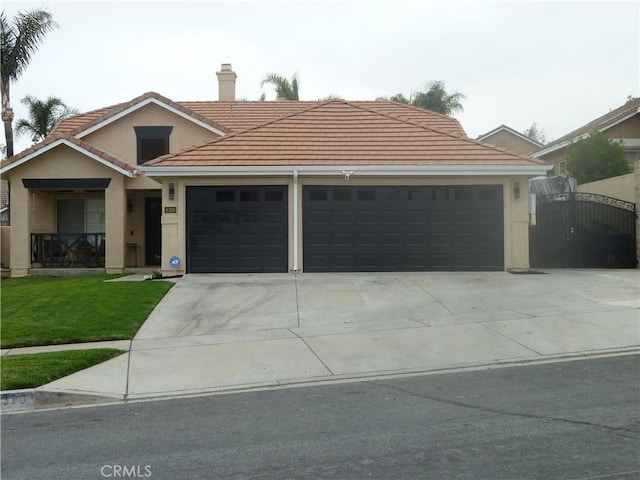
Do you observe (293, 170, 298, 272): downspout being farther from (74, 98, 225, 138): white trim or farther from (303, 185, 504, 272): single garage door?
(74, 98, 225, 138): white trim

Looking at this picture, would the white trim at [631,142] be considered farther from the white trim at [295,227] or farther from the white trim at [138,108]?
the white trim at [138,108]

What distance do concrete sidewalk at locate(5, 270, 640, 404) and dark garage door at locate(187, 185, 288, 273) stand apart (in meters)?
0.97

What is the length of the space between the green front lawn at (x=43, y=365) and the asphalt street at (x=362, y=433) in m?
0.70

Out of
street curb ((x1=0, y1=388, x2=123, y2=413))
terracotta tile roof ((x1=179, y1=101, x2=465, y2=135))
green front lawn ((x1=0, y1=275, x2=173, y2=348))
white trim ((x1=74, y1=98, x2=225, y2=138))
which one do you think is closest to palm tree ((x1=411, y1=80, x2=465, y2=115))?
terracotta tile roof ((x1=179, y1=101, x2=465, y2=135))

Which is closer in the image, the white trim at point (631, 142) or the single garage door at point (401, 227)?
the single garage door at point (401, 227)

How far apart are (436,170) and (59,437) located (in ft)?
36.4

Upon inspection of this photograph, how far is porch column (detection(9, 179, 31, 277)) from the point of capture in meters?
17.3

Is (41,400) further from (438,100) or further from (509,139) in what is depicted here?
(509,139)

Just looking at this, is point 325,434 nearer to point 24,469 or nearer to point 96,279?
point 24,469

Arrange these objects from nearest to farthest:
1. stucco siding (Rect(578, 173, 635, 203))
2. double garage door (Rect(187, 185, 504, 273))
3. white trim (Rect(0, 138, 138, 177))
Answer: double garage door (Rect(187, 185, 504, 273))
stucco siding (Rect(578, 173, 635, 203))
white trim (Rect(0, 138, 138, 177))

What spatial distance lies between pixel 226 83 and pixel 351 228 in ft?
37.8

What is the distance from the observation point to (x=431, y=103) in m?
31.8

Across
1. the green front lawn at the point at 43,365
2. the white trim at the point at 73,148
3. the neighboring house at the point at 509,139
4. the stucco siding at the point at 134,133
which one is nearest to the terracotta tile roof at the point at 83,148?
the white trim at the point at 73,148

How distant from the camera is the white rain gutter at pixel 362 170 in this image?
14.1 m
